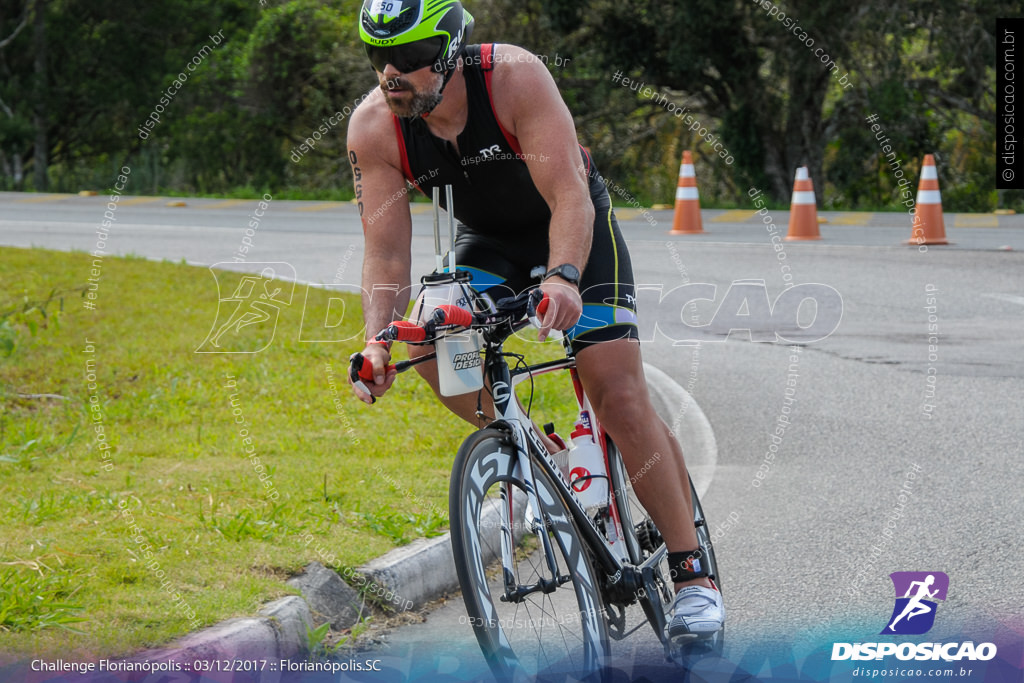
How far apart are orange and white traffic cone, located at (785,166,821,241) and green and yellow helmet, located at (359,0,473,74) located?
429 inches

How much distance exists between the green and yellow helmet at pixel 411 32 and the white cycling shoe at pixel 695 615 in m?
1.70

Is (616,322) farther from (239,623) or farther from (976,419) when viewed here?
(976,419)

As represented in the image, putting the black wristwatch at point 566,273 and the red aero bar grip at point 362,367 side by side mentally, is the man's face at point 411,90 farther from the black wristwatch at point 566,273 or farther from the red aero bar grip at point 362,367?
the red aero bar grip at point 362,367

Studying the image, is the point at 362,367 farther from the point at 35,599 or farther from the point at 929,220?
the point at 929,220

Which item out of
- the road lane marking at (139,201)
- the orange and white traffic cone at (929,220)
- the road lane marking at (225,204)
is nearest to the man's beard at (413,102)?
the orange and white traffic cone at (929,220)

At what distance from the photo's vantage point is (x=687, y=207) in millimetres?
14477

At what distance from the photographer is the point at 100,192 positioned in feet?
78.1

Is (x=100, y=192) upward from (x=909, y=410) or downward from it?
downward

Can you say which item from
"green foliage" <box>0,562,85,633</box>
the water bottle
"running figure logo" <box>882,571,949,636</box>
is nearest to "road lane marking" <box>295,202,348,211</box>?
"green foliage" <box>0,562,85,633</box>

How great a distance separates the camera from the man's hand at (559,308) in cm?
294

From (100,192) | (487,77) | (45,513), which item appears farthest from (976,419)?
(100,192)

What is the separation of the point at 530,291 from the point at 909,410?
4500mm

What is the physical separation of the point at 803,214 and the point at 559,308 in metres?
11.3

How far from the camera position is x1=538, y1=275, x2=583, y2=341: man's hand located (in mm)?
2941
